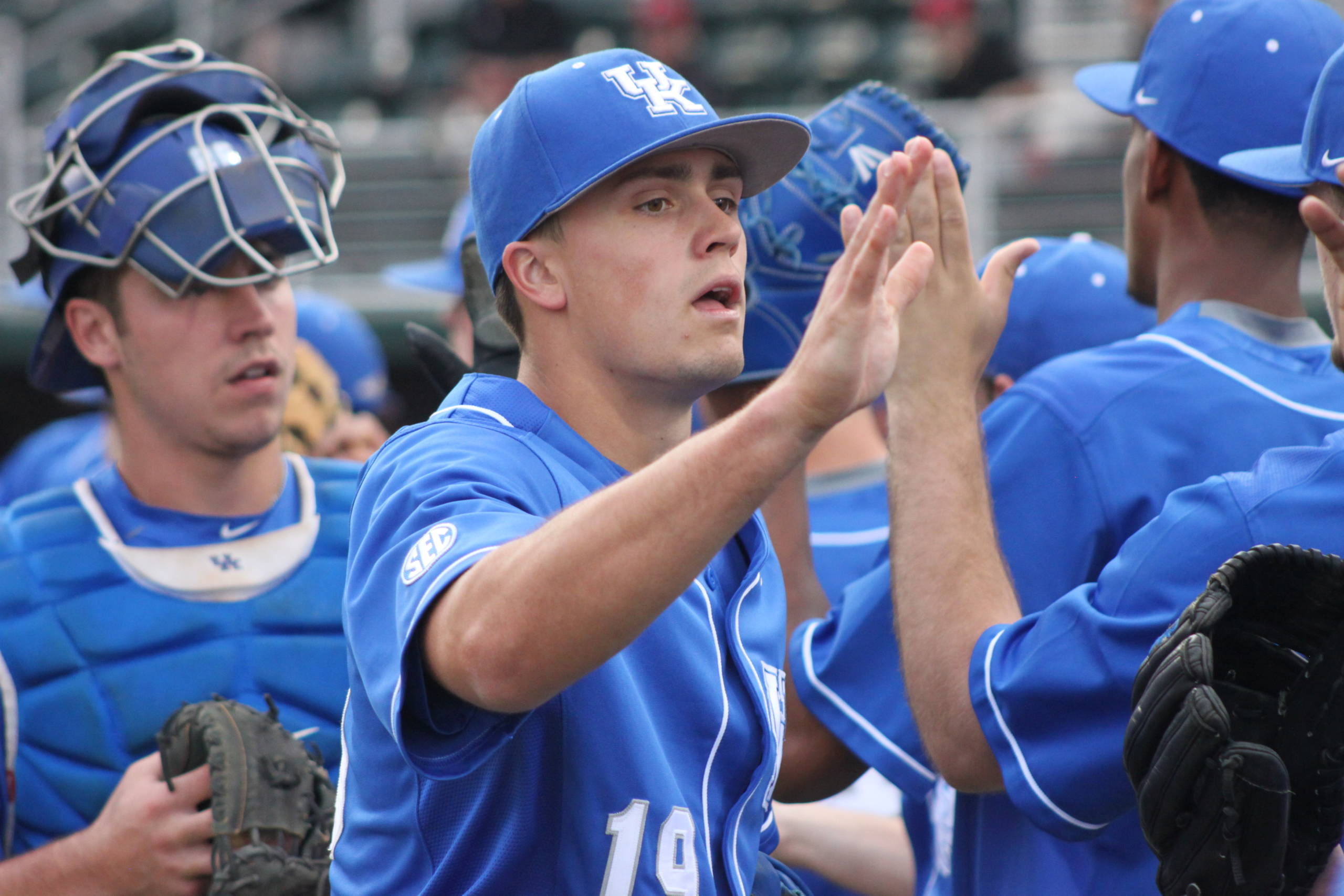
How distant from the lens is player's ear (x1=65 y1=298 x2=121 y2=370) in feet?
9.64

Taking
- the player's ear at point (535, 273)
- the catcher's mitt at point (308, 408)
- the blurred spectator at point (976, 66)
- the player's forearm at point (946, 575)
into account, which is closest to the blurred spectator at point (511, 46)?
the blurred spectator at point (976, 66)

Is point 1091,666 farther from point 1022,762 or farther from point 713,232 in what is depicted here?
point 713,232

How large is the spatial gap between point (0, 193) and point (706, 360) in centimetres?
940

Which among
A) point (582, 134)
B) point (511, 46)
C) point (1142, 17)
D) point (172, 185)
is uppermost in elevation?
point (582, 134)

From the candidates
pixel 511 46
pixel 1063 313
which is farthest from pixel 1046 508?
pixel 511 46

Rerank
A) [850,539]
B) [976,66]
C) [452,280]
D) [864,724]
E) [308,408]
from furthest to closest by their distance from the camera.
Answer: [976,66], [452,280], [308,408], [850,539], [864,724]

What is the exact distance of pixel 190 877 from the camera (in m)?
2.34

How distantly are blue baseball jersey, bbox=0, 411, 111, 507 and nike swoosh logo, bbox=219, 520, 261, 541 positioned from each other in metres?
3.26

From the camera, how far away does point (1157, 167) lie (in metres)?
2.55

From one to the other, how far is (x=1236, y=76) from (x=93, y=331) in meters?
2.13

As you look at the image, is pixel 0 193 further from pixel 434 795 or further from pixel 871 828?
pixel 434 795

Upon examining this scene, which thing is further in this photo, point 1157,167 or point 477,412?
point 1157,167

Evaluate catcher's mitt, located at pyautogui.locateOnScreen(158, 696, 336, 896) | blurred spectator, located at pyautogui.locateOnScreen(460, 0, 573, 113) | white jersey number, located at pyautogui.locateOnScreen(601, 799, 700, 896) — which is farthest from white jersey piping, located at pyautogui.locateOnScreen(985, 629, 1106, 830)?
blurred spectator, located at pyautogui.locateOnScreen(460, 0, 573, 113)

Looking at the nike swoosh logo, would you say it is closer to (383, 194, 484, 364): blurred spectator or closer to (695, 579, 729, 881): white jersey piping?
(695, 579, 729, 881): white jersey piping
